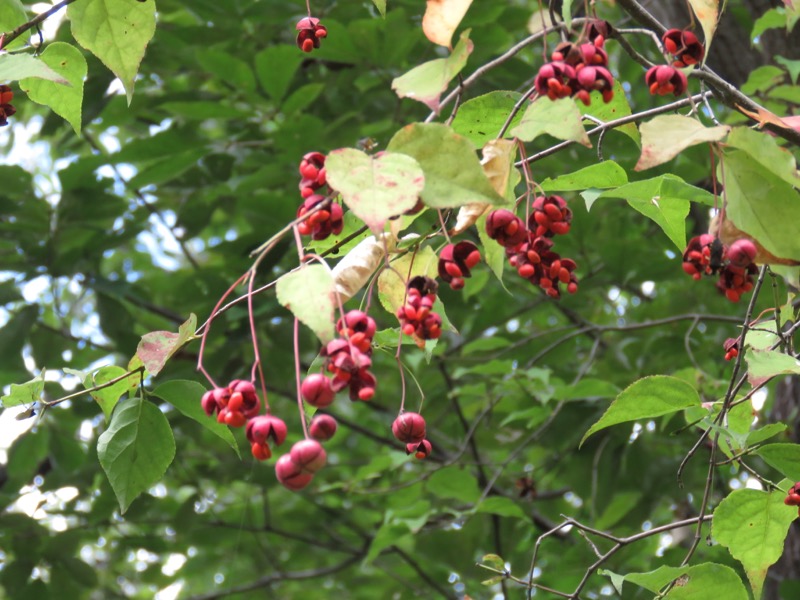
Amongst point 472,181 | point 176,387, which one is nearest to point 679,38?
point 472,181

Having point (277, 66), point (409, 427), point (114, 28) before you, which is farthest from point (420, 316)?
point (277, 66)

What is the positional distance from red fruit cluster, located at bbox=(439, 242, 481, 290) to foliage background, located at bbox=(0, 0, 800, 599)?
166 centimetres

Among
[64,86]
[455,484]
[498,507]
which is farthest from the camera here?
[455,484]

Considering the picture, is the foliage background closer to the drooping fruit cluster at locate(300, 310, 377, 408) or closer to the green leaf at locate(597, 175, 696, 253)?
the green leaf at locate(597, 175, 696, 253)

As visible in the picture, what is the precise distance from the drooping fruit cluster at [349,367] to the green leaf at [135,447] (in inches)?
21.2

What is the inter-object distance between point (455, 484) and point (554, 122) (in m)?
2.17

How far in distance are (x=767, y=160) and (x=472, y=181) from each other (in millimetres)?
341

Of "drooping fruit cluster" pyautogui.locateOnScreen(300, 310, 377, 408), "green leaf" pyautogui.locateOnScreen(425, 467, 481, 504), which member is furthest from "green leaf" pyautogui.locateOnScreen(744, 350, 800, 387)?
"green leaf" pyautogui.locateOnScreen(425, 467, 481, 504)

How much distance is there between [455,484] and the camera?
3094 millimetres

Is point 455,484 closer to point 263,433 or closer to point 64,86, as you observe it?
point 64,86

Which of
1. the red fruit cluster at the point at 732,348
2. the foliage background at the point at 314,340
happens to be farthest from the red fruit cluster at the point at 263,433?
the foliage background at the point at 314,340

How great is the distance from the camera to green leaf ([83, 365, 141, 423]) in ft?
4.76

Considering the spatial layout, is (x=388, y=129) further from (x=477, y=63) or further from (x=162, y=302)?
(x=162, y=302)

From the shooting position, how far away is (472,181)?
1.00 m
